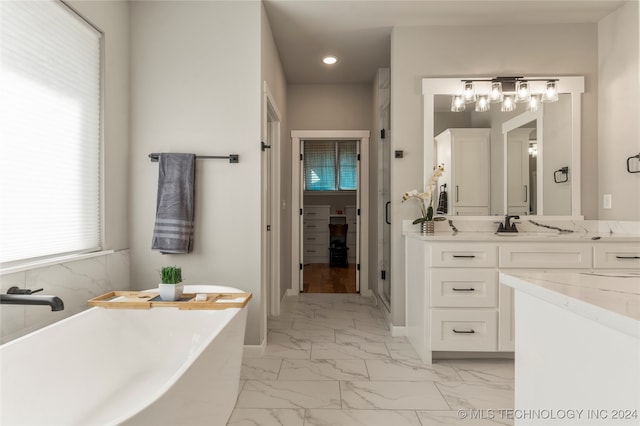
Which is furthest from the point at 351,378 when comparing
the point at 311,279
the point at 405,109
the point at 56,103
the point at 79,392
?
the point at 311,279

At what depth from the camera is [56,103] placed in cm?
200

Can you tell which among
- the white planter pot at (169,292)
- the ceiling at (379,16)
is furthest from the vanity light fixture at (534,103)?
the white planter pot at (169,292)

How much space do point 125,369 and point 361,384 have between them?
54.1 inches

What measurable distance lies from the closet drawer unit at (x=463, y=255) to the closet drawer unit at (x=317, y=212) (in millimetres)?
4747

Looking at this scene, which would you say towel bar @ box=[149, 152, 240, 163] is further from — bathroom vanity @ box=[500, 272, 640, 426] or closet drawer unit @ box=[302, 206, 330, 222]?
closet drawer unit @ box=[302, 206, 330, 222]

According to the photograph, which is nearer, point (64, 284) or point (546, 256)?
point (64, 284)

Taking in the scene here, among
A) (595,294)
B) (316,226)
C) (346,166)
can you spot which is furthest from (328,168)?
(595,294)

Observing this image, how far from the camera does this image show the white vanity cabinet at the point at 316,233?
7203 millimetres

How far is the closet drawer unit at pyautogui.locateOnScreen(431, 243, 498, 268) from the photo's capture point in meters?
2.54

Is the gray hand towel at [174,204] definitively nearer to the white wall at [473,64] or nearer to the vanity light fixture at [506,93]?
the white wall at [473,64]

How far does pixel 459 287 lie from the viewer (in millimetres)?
2539

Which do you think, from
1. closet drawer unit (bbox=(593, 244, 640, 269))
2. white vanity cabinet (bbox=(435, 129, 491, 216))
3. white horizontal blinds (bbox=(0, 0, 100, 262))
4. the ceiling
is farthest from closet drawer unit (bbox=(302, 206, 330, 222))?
closet drawer unit (bbox=(593, 244, 640, 269))

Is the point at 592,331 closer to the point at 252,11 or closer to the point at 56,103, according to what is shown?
the point at 56,103

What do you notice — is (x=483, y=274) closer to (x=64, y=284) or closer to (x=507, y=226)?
(x=507, y=226)
